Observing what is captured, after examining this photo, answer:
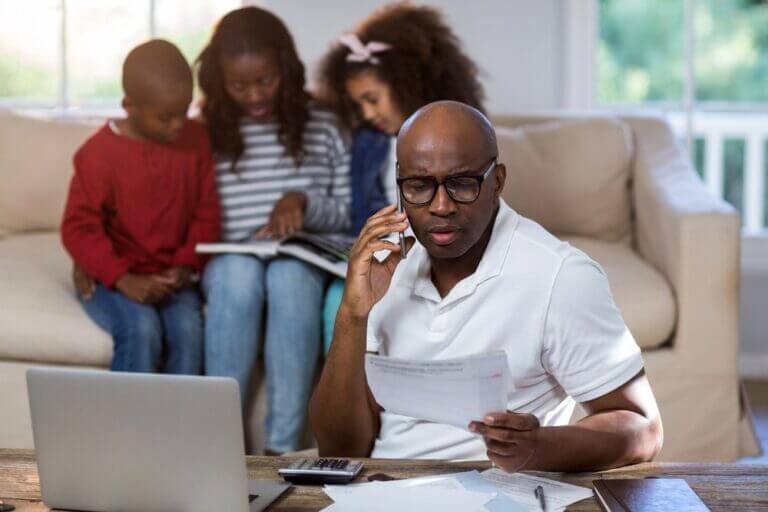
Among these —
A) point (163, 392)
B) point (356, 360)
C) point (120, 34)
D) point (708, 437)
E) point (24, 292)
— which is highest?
point (120, 34)

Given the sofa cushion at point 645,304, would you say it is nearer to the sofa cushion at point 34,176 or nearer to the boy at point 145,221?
the boy at point 145,221

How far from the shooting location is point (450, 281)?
168cm

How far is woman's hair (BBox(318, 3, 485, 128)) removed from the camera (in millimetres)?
2898

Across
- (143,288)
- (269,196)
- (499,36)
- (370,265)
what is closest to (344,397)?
(370,265)

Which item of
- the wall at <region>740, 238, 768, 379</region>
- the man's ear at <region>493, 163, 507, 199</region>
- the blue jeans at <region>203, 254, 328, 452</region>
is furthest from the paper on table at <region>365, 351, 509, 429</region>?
the wall at <region>740, 238, 768, 379</region>

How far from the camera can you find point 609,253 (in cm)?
314

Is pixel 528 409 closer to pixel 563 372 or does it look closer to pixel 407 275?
pixel 563 372

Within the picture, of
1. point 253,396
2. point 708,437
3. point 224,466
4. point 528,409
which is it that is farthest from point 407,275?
point 708,437

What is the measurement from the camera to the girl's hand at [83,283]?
2.76 meters

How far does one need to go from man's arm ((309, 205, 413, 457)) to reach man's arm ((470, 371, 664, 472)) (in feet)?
1.05

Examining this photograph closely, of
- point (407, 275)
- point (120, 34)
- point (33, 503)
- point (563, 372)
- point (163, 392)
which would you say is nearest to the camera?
point (163, 392)

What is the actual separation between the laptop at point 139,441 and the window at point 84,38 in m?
2.77

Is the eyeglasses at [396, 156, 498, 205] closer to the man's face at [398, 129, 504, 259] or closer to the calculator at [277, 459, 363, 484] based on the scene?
the man's face at [398, 129, 504, 259]

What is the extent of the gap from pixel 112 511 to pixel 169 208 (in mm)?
1549
